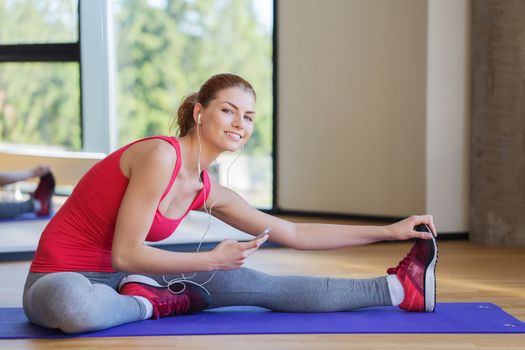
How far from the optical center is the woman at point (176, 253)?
7.88ft

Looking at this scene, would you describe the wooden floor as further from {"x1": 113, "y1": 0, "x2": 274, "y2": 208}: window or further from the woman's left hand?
{"x1": 113, "y1": 0, "x2": 274, "y2": 208}: window

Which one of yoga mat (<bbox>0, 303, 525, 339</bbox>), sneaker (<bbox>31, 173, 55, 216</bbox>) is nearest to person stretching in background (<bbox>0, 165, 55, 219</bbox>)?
sneaker (<bbox>31, 173, 55, 216</bbox>)

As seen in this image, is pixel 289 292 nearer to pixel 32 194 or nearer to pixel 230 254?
pixel 230 254

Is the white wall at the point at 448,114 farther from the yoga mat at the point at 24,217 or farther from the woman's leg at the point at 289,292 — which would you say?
the yoga mat at the point at 24,217

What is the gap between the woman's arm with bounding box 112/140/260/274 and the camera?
7.83 ft

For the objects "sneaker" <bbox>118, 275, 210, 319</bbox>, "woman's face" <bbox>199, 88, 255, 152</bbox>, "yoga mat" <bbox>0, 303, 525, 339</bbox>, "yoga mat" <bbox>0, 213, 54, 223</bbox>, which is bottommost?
"yoga mat" <bbox>0, 303, 525, 339</bbox>

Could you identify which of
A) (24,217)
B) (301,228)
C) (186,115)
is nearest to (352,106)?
(24,217)

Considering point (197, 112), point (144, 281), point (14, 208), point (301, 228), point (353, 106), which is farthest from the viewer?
point (353, 106)

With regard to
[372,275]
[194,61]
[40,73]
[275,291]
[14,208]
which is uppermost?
[194,61]

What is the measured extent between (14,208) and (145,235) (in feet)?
6.18

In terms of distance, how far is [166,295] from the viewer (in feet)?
8.86

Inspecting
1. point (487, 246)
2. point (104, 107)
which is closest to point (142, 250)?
point (104, 107)

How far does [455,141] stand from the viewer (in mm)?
4578

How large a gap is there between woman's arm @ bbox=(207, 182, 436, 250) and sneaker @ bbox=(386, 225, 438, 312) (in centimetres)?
6
